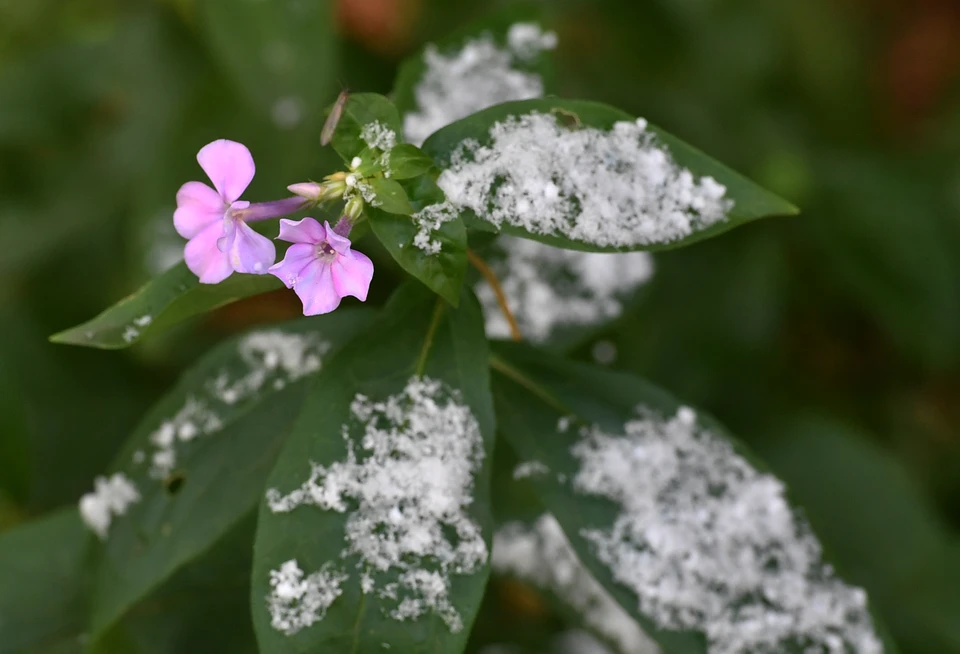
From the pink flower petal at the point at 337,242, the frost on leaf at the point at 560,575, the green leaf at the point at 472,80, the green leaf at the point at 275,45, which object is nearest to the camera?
the pink flower petal at the point at 337,242

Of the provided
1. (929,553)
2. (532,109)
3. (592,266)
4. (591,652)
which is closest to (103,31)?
(592,266)

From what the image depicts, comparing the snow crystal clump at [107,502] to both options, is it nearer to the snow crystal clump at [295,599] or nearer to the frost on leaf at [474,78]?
the snow crystal clump at [295,599]

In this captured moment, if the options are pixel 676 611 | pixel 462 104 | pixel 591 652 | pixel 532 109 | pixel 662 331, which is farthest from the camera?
pixel 662 331

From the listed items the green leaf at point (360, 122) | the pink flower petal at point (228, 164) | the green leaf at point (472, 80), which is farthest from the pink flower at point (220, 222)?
the green leaf at point (472, 80)

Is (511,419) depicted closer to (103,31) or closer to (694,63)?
(694,63)

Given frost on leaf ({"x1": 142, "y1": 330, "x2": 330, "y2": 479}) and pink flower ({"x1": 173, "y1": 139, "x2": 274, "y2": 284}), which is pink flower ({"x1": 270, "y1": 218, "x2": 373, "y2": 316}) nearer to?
pink flower ({"x1": 173, "y1": 139, "x2": 274, "y2": 284})
